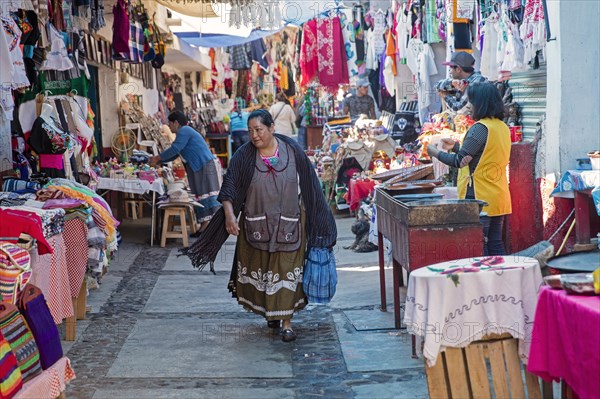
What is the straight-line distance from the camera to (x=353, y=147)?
569 inches

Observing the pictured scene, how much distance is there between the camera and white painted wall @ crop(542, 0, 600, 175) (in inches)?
325

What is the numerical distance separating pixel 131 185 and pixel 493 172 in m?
6.70

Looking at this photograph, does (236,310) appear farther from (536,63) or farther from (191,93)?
(191,93)

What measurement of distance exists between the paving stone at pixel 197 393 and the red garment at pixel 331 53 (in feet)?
43.8

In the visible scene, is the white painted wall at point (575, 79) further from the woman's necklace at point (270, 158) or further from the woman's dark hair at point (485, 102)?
the woman's necklace at point (270, 158)

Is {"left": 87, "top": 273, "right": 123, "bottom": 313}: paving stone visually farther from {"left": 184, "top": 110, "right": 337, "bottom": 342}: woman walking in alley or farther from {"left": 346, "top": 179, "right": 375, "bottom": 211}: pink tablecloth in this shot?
{"left": 346, "top": 179, "right": 375, "bottom": 211}: pink tablecloth

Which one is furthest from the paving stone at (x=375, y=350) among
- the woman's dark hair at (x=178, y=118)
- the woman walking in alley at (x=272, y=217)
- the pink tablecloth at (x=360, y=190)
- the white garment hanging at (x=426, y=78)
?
the white garment hanging at (x=426, y=78)

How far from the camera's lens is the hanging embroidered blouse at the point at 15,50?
7.98m

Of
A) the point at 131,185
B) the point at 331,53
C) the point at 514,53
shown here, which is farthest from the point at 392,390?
the point at 331,53

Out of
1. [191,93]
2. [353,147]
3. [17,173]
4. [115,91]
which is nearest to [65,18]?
[17,173]

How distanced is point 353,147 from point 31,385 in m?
10.3

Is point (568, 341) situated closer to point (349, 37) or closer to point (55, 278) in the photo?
point (55, 278)

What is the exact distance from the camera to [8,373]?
14.4 ft

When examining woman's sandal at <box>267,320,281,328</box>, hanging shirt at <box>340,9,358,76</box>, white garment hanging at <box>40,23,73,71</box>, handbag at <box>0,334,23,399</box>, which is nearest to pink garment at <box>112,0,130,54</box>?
white garment hanging at <box>40,23,73,71</box>
